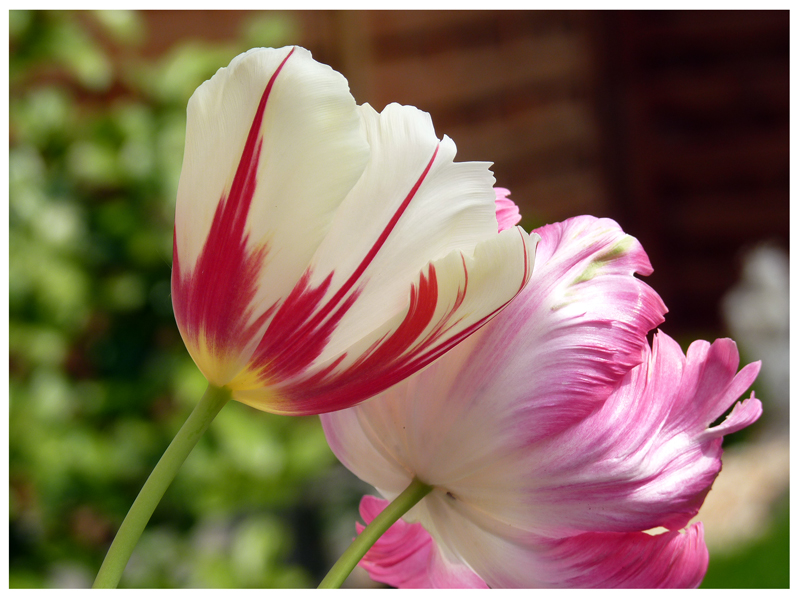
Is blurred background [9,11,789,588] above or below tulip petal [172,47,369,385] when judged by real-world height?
below

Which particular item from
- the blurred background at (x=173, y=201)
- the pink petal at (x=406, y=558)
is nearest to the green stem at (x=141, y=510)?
the pink petal at (x=406, y=558)

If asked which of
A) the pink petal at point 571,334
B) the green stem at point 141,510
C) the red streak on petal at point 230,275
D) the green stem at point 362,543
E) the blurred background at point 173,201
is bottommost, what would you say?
the blurred background at point 173,201

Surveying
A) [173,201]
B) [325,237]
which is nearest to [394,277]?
[325,237]

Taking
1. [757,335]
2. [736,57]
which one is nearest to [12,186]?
[757,335]

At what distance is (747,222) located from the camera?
10.5ft

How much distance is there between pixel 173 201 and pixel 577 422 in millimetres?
1047

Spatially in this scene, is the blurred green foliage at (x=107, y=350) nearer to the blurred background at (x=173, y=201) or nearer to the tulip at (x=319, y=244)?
the blurred background at (x=173, y=201)

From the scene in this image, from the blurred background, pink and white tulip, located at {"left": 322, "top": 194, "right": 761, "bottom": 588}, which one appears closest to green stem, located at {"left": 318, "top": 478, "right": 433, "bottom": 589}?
pink and white tulip, located at {"left": 322, "top": 194, "right": 761, "bottom": 588}

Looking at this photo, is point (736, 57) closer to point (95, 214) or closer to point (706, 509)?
point (706, 509)

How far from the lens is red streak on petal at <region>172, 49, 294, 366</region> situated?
0.19m

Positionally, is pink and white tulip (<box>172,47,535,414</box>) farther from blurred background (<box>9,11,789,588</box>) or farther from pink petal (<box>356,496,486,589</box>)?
blurred background (<box>9,11,789,588</box>)

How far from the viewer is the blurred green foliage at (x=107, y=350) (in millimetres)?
1152

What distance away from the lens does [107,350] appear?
1264mm

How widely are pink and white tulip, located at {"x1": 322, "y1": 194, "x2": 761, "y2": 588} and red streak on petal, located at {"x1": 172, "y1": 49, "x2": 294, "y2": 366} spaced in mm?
42
